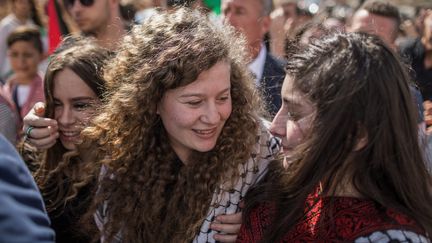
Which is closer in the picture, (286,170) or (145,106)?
(286,170)

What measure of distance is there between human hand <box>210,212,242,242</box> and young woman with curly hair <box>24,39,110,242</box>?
58 centimetres

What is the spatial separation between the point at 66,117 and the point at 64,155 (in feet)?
0.50

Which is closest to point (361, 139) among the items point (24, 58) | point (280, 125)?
point (280, 125)

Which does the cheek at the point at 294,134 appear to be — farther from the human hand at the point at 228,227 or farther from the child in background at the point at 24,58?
the child in background at the point at 24,58

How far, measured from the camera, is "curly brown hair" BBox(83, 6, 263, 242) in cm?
215

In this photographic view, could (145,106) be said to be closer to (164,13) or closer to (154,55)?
(154,55)

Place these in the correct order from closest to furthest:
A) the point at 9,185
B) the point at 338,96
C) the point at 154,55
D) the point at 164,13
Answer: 1. the point at 9,185
2. the point at 338,96
3. the point at 154,55
4. the point at 164,13

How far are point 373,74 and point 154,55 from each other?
801 mm

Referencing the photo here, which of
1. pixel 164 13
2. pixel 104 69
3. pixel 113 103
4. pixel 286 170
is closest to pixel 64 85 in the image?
pixel 104 69

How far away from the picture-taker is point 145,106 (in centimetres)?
224

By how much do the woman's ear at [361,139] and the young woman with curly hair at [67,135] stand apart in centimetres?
108

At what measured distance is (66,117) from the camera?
2523 millimetres

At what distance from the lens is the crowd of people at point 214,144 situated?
5.59 feet

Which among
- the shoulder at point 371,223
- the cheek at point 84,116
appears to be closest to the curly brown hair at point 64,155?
the cheek at point 84,116
